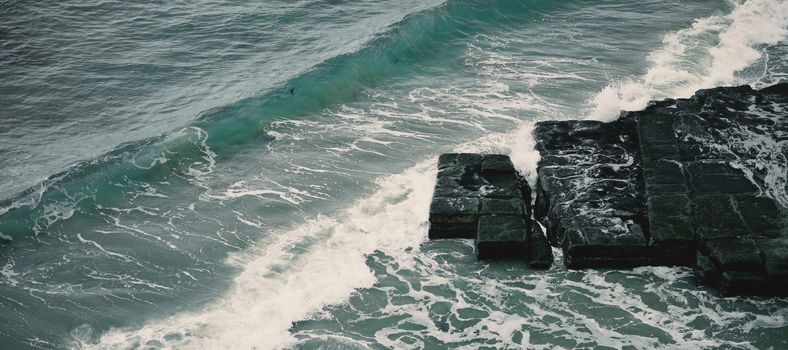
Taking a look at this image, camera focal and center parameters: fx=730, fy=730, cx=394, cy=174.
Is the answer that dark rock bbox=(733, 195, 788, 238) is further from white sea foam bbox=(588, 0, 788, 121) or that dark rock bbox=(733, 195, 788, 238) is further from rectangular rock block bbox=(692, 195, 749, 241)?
white sea foam bbox=(588, 0, 788, 121)

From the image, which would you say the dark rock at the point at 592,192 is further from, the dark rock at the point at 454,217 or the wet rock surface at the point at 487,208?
the dark rock at the point at 454,217

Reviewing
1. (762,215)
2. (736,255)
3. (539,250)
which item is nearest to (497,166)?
(539,250)

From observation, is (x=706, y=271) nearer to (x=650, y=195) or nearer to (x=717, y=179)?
(x=650, y=195)

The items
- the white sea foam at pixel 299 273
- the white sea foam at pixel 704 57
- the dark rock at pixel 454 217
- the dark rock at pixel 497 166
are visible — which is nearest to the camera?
the white sea foam at pixel 299 273

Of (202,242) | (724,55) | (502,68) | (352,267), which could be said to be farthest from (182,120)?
(724,55)

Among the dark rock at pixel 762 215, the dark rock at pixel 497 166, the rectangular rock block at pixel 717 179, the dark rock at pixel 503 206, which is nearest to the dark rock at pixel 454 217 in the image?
the dark rock at pixel 503 206

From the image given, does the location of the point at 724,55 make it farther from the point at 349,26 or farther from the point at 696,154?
the point at 349,26
